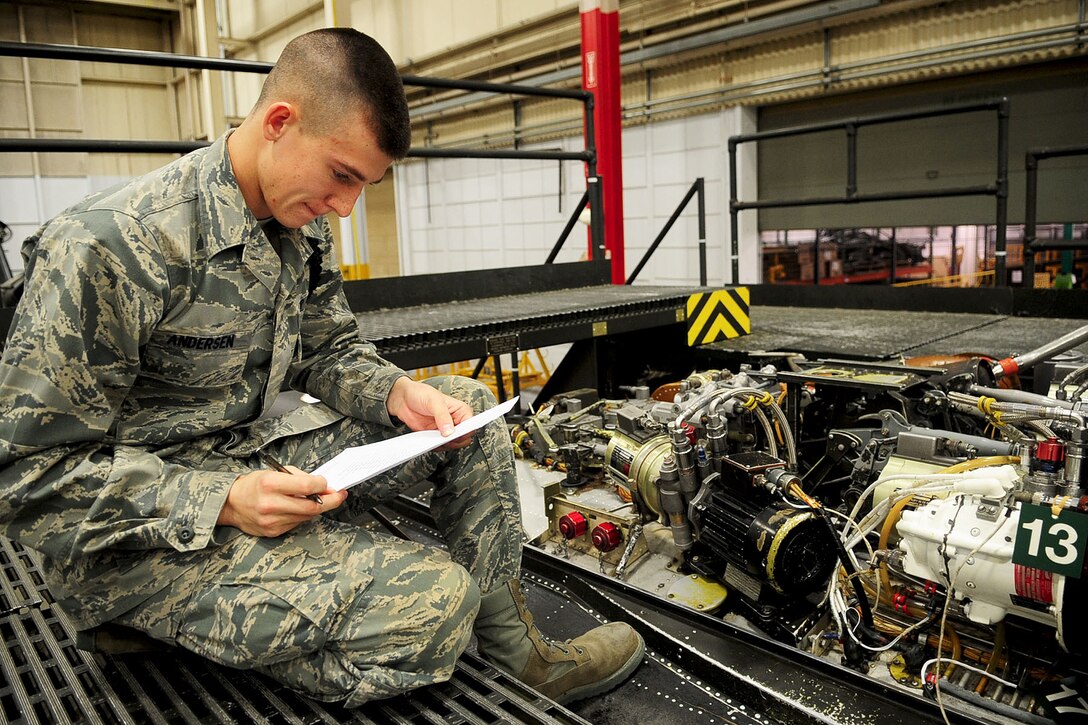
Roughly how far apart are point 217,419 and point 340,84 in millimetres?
636

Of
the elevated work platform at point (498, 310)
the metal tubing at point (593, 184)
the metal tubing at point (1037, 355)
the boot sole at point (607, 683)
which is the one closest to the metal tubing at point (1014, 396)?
the metal tubing at point (1037, 355)

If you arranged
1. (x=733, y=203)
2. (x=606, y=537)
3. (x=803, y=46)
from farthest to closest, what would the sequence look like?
(x=803, y=46), (x=733, y=203), (x=606, y=537)

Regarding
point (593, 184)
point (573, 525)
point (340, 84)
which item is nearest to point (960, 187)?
point (593, 184)

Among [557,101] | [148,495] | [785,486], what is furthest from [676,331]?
[557,101]

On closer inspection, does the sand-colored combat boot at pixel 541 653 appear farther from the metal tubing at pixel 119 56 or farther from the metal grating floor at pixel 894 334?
the metal grating floor at pixel 894 334

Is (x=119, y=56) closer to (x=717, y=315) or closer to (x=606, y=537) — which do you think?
(x=606, y=537)

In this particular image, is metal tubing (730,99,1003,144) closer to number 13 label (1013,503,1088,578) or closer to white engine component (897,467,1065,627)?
white engine component (897,467,1065,627)

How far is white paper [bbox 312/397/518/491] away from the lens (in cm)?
121

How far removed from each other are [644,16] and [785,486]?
6597 millimetres

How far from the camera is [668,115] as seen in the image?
7.80 metres

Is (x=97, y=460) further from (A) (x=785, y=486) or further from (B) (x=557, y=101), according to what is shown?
(B) (x=557, y=101)

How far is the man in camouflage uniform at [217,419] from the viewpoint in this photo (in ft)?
3.79

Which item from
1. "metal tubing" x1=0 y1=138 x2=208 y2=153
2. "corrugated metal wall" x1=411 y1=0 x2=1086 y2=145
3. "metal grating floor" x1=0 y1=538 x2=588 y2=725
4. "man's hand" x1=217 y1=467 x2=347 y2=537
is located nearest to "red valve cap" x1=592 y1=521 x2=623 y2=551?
"metal grating floor" x1=0 y1=538 x2=588 y2=725

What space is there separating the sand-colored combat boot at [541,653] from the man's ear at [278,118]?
3.15 ft
